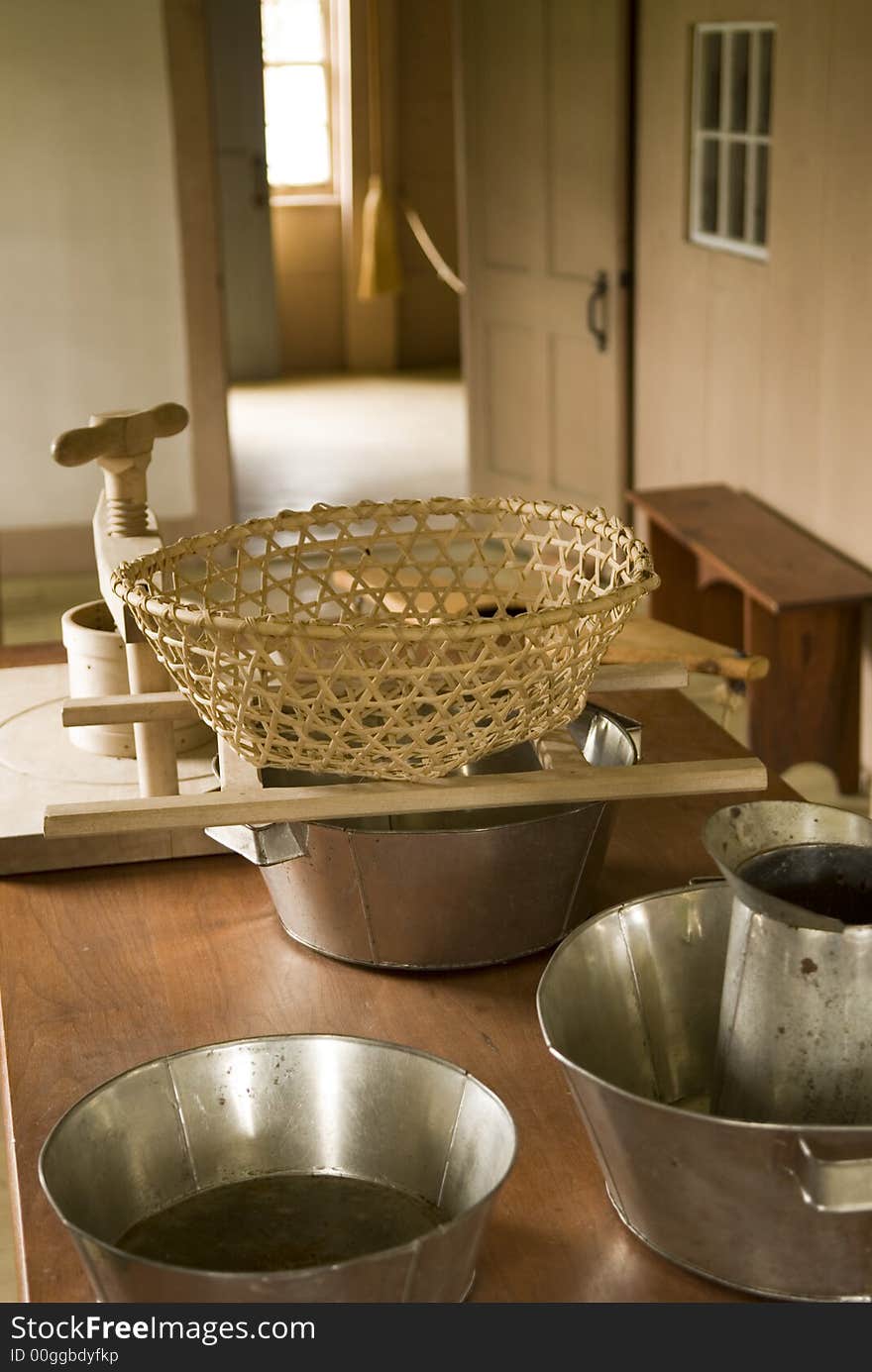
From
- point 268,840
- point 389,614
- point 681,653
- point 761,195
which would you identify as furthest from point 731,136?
point 268,840

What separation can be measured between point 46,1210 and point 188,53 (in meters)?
4.69

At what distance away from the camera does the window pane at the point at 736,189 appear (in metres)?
4.19

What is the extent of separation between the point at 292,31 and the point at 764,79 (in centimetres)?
561

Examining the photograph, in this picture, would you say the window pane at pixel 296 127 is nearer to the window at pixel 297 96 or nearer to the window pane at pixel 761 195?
the window at pixel 297 96

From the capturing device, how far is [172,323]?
17.4 ft

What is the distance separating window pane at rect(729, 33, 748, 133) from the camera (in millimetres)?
4090

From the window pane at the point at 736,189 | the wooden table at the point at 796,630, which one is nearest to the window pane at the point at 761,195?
the window pane at the point at 736,189

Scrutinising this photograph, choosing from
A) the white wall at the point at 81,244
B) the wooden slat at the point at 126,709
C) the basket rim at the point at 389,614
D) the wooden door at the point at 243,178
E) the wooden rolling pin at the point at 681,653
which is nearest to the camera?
the basket rim at the point at 389,614

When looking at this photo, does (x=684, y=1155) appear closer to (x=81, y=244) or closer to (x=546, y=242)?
(x=546, y=242)

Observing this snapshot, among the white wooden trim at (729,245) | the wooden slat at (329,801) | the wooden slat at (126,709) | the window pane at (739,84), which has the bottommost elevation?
the wooden slat at (329,801)

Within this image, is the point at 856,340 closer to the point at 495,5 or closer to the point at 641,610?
the point at 641,610

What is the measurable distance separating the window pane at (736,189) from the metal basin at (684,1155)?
3468mm

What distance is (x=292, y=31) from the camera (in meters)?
8.90
